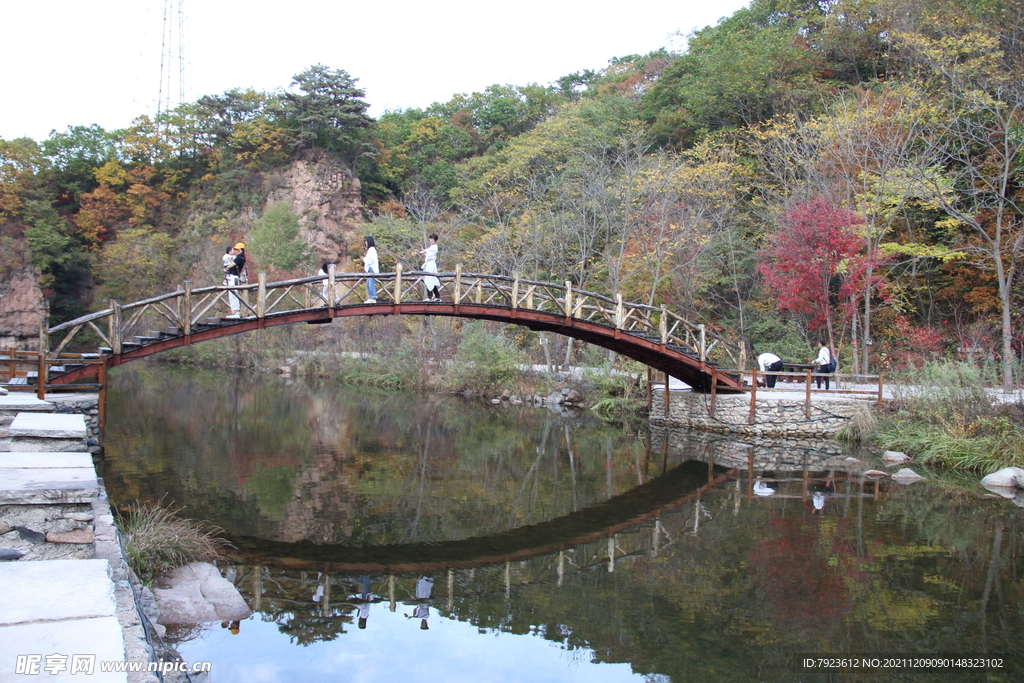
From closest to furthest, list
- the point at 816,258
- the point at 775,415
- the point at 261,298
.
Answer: the point at 261,298 < the point at 775,415 < the point at 816,258

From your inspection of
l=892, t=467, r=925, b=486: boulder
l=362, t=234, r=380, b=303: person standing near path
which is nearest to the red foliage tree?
l=892, t=467, r=925, b=486: boulder

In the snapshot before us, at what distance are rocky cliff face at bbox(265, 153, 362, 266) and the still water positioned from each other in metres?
27.6

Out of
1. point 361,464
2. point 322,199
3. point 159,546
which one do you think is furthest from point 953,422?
point 322,199

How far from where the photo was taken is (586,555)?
10.4 m

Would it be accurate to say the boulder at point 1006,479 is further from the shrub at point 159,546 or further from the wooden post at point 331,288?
the shrub at point 159,546

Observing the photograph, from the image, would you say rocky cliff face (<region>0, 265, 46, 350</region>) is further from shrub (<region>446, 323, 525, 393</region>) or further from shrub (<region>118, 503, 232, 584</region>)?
shrub (<region>118, 503, 232, 584</region>)

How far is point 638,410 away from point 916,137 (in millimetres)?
11663

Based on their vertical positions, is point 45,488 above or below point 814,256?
below

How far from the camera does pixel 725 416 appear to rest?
1992 centimetres

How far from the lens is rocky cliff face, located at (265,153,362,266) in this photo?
45.2 metres

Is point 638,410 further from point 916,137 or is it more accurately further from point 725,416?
point 916,137

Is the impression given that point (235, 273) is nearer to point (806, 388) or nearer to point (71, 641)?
point (71, 641)

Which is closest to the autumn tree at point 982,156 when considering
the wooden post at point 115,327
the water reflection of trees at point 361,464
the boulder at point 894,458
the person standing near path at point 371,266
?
the boulder at point 894,458

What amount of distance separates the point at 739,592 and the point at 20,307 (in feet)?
141
